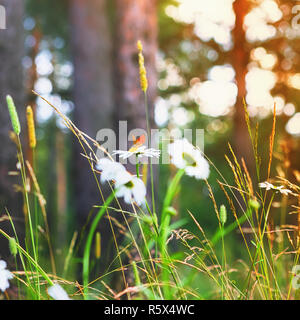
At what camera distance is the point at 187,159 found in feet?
2.73

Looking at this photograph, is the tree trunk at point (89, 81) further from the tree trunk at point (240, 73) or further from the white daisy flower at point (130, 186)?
the white daisy flower at point (130, 186)

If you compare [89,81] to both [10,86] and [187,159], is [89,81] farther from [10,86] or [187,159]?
[187,159]

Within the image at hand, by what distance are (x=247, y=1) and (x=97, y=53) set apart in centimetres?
226

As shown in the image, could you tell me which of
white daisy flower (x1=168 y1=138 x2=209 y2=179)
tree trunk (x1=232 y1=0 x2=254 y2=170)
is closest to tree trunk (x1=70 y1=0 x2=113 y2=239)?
tree trunk (x1=232 y1=0 x2=254 y2=170)

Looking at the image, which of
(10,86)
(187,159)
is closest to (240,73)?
(10,86)

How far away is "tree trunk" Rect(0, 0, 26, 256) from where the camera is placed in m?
2.09

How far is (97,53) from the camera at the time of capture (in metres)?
4.15

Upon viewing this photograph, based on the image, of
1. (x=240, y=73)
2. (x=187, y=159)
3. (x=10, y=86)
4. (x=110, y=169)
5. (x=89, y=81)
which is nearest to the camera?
(x=110, y=169)

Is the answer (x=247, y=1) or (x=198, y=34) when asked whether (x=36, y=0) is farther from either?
(x=247, y=1)

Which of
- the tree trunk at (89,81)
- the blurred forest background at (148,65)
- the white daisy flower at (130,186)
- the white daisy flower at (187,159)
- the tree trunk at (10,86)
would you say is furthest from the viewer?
the tree trunk at (89,81)

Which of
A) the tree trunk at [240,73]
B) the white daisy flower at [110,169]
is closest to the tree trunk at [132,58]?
the white daisy flower at [110,169]

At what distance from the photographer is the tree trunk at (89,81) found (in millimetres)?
3707

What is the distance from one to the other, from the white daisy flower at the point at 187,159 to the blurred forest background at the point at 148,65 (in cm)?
44

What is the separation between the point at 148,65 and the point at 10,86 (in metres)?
0.99
